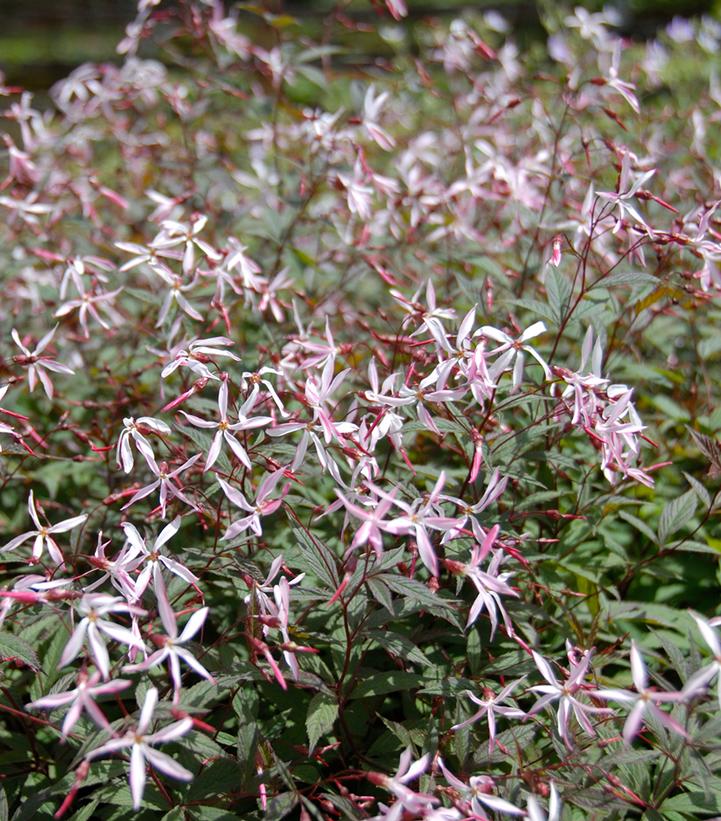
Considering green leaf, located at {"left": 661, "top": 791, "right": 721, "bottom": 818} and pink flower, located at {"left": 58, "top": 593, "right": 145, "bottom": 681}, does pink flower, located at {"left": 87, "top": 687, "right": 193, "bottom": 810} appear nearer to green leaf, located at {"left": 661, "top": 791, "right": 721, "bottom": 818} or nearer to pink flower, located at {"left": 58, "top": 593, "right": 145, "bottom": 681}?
pink flower, located at {"left": 58, "top": 593, "right": 145, "bottom": 681}

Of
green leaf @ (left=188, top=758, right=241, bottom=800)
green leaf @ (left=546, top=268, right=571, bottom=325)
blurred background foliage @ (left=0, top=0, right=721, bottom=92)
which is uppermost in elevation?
green leaf @ (left=546, top=268, right=571, bottom=325)

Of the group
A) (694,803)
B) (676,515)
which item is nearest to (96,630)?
(694,803)

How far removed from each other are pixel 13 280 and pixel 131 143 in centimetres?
61

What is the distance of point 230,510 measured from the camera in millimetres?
1475

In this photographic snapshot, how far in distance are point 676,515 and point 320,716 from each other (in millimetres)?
747

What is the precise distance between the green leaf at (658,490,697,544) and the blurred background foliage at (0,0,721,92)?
7.12m

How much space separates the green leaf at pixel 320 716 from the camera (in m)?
1.14

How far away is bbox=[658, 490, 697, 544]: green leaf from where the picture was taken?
1.48m

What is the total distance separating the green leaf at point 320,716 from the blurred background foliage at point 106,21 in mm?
7521

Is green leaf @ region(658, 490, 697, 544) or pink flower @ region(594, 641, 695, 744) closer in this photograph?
pink flower @ region(594, 641, 695, 744)

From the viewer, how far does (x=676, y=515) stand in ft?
4.89

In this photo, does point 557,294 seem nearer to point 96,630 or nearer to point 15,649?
point 96,630

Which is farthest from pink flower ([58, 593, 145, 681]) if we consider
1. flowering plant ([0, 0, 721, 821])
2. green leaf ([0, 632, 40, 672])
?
green leaf ([0, 632, 40, 672])

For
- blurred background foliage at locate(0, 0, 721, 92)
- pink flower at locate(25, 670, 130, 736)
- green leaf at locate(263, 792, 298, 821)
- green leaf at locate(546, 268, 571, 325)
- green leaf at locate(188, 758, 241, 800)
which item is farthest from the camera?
blurred background foliage at locate(0, 0, 721, 92)
